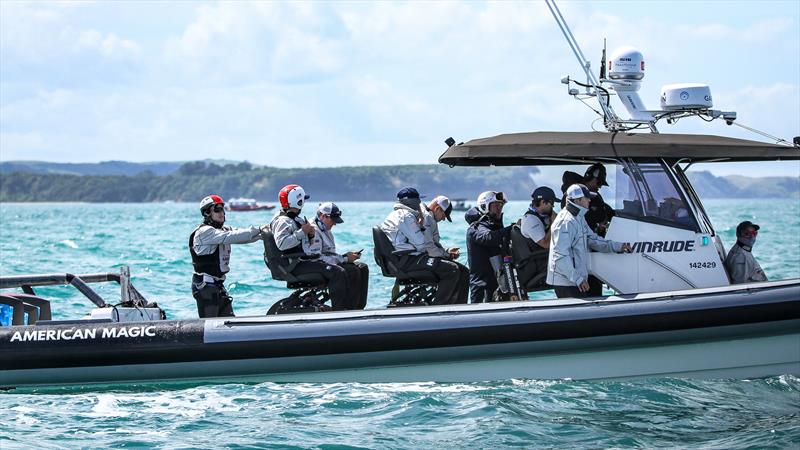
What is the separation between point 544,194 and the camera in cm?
872

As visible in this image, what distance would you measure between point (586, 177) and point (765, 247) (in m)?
24.5

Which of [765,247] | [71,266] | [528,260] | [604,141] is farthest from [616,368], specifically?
[765,247]

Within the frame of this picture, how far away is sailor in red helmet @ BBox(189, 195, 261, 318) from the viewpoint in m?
8.90

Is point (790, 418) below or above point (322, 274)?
below

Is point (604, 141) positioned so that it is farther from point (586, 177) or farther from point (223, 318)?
point (223, 318)

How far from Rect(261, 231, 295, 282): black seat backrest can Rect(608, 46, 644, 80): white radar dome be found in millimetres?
3213

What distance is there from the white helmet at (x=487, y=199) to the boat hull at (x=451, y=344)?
1182 mm

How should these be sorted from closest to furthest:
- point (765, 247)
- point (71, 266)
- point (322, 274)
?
point (322, 274) → point (71, 266) → point (765, 247)

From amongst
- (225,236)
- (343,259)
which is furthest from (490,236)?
(225,236)

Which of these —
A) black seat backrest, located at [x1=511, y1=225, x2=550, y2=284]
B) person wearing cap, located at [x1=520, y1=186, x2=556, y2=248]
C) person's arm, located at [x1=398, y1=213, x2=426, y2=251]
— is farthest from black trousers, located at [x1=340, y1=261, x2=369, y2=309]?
person wearing cap, located at [x1=520, y1=186, x2=556, y2=248]

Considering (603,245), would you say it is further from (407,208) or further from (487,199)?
(407,208)

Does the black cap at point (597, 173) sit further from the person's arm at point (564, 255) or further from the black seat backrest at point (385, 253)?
the black seat backrest at point (385, 253)

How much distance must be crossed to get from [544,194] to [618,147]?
2.45 feet

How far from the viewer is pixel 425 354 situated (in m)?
8.27
